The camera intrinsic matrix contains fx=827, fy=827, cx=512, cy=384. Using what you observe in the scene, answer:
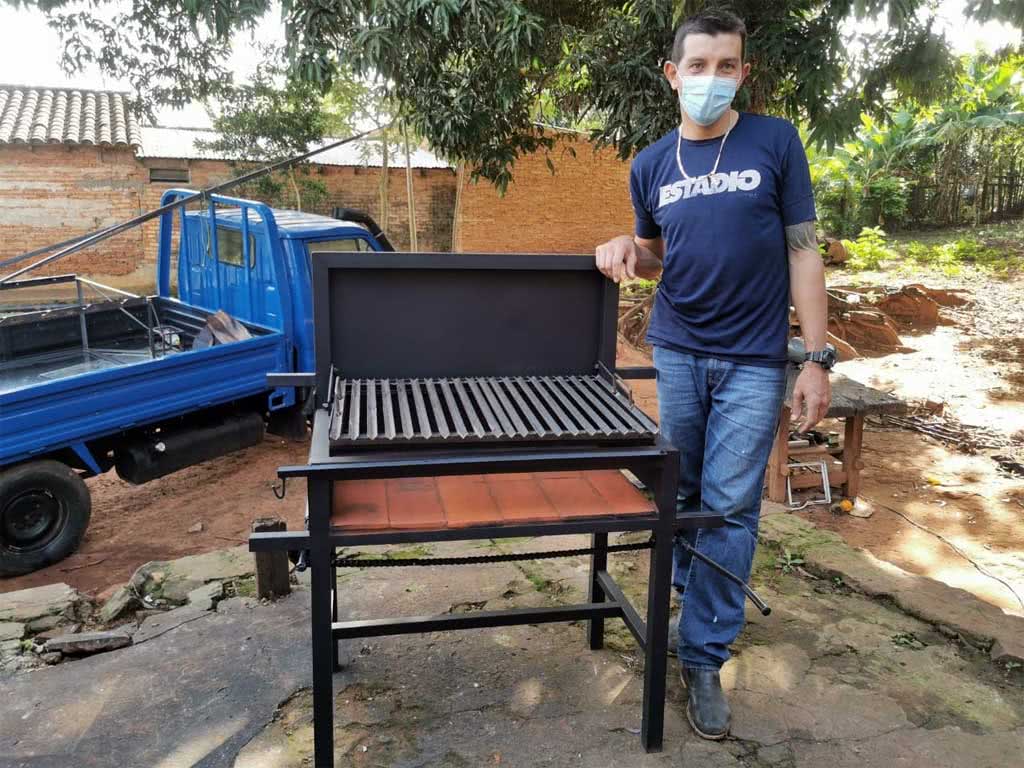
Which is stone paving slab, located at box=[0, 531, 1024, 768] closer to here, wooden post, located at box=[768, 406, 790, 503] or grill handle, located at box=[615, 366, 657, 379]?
grill handle, located at box=[615, 366, 657, 379]

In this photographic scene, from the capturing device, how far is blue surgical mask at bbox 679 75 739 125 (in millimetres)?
2406

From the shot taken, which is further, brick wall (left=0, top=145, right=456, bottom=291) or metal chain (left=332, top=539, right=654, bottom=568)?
brick wall (left=0, top=145, right=456, bottom=291)

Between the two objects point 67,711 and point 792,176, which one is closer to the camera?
point 792,176

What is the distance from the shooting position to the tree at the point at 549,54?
4926 mm

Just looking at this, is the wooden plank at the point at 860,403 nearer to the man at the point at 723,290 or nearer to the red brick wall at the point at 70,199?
the man at the point at 723,290

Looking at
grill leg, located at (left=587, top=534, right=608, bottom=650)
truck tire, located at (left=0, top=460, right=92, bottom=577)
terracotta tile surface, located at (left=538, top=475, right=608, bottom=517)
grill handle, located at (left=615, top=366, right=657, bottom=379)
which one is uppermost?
grill handle, located at (left=615, top=366, right=657, bottom=379)

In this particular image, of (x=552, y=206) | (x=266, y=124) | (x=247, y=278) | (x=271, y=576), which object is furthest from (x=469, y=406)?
(x=552, y=206)

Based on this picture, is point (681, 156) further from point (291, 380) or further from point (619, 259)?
point (291, 380)

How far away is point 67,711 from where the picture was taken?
2.65m

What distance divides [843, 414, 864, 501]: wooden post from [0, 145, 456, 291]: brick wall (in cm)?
1085

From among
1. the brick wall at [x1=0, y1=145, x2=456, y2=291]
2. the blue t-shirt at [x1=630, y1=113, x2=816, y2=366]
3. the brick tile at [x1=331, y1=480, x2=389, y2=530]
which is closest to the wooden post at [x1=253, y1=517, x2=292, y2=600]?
the brick tile at [x1=331, y1=480, x2=389, y2=530]

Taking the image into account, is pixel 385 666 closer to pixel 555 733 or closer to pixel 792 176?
pixel 555 733

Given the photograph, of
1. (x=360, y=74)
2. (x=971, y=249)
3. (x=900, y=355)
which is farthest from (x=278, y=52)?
(x=971, y=249)

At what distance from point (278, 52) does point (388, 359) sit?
9.78m
